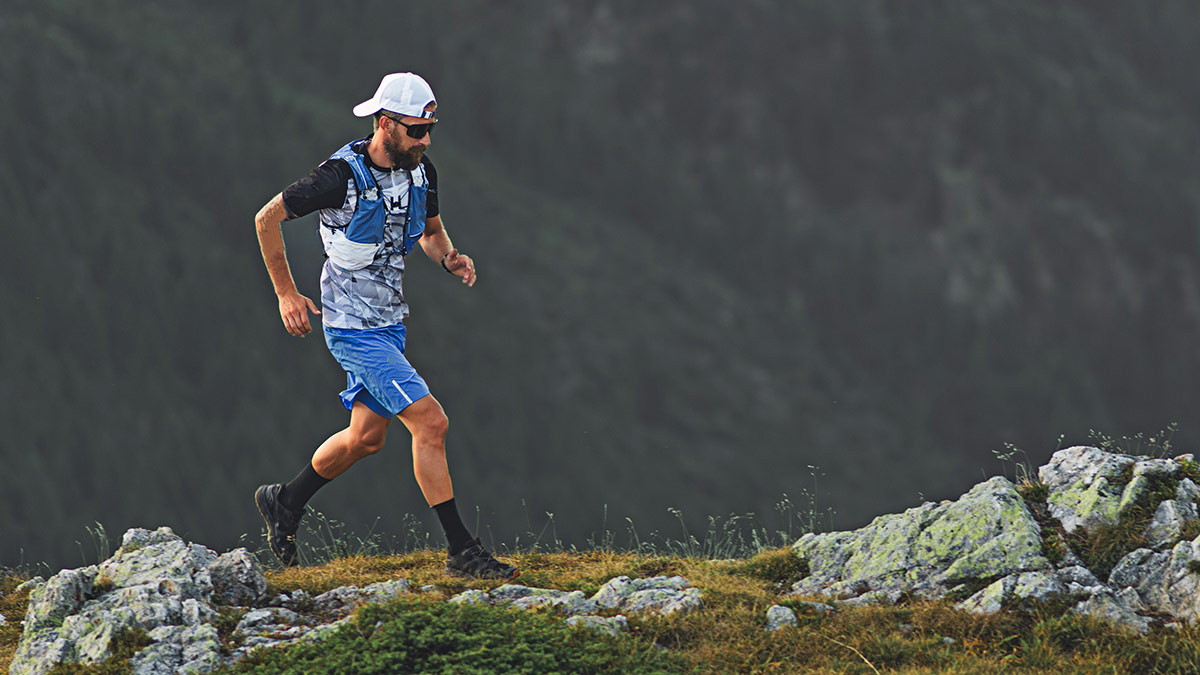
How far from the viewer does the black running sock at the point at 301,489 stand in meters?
8.71

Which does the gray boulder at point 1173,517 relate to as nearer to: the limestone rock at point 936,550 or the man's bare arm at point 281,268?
the limestone rock at point 936,550

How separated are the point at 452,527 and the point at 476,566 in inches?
11.3

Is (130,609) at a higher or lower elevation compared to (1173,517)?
higher

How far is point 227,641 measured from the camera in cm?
683

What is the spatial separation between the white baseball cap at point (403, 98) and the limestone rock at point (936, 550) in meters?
3.79

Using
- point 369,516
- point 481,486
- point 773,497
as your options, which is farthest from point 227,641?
point 773,497

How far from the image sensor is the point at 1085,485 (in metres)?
7.79

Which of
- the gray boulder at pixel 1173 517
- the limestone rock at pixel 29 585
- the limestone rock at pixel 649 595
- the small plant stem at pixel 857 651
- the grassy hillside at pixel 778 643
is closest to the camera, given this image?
the grassy hillside at pixel 778 643

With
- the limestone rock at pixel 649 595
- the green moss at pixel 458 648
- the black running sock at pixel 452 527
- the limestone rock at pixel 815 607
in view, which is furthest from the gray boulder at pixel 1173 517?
the black running sock at pixel 452 527

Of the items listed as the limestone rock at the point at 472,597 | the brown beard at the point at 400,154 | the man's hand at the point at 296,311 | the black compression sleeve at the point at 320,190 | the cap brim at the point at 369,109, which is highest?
the cap brim at the point at 369,109

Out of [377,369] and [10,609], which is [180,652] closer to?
[377,369]

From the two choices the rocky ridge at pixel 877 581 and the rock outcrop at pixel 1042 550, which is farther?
the rock outcrop at pixel 1042 550

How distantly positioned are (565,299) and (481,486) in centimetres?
2881

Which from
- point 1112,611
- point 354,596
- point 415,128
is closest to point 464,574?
point 354,596
